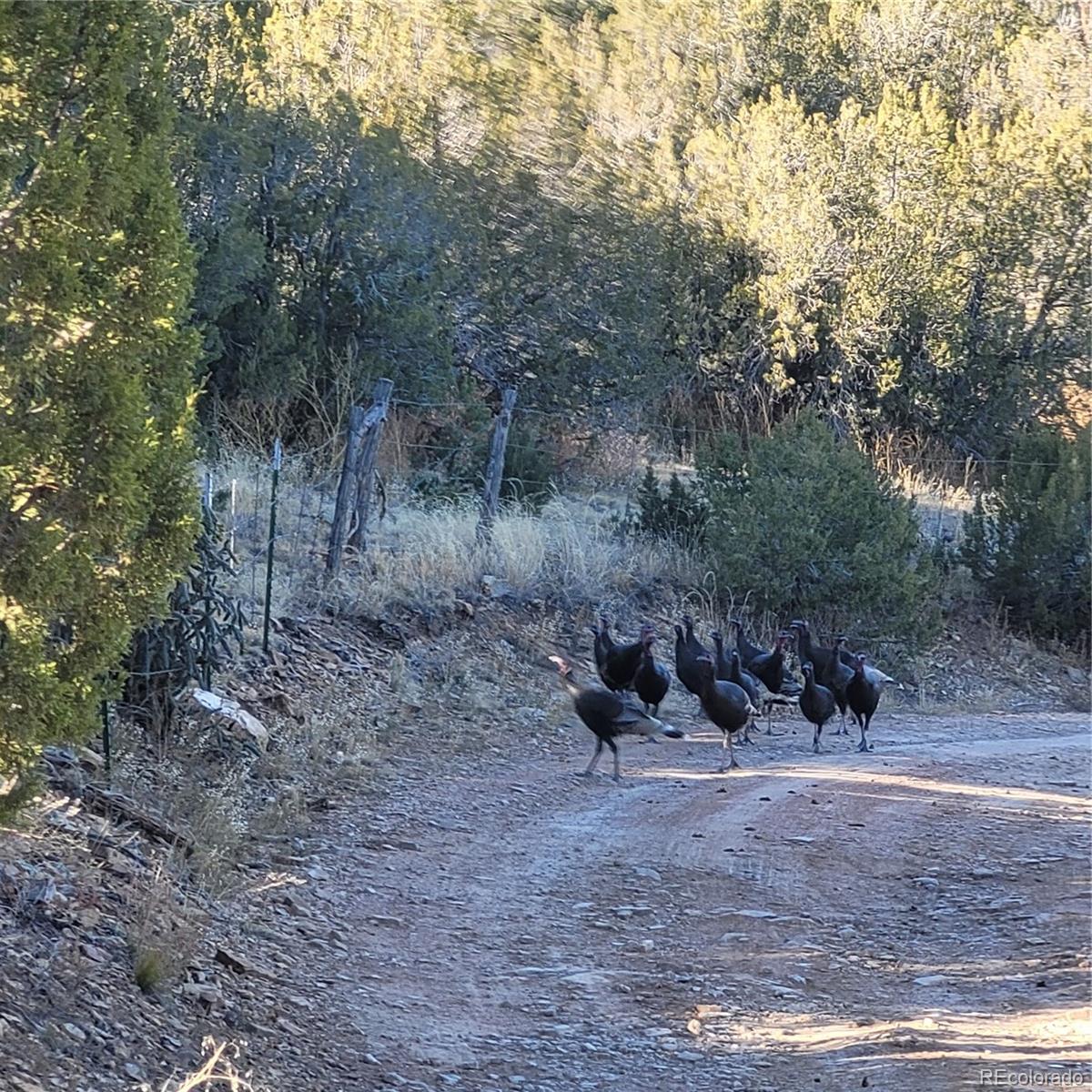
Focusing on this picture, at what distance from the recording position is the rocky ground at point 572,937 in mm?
5441

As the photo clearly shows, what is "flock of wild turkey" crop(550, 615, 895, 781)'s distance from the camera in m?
10.7

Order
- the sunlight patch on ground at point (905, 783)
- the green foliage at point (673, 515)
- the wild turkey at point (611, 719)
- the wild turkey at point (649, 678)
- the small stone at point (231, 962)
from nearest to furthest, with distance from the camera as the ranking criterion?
the small stone at point (231, 962)
the sunlight patch on ground at point (905, 783)
the wild turkey at point (611, 719)
the wild turkey at point (649, 678)
the green foliage at point (673, 515)

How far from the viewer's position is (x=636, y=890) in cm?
771

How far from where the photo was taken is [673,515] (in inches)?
690

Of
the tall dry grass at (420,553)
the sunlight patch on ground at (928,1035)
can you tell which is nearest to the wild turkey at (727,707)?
the tall dry grass at (420,553)

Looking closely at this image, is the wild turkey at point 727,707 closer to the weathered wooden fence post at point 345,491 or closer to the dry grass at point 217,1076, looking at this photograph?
the weathered wooden fence post at point 345,491

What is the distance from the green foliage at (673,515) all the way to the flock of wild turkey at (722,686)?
3.40m

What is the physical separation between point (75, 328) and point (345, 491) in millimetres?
8245

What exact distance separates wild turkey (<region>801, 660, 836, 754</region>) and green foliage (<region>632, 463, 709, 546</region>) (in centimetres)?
490

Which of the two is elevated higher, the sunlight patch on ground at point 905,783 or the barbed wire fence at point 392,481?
the barbed wire fence at point 392,481

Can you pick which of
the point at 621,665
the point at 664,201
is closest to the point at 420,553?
the point at 621,665

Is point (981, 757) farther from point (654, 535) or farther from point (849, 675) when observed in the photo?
point (654, 535)

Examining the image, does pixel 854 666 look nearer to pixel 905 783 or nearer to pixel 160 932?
pixel 905 783

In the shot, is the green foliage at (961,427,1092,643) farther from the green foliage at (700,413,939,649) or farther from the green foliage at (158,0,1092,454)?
the green foliage at (158,0,1092,454)
